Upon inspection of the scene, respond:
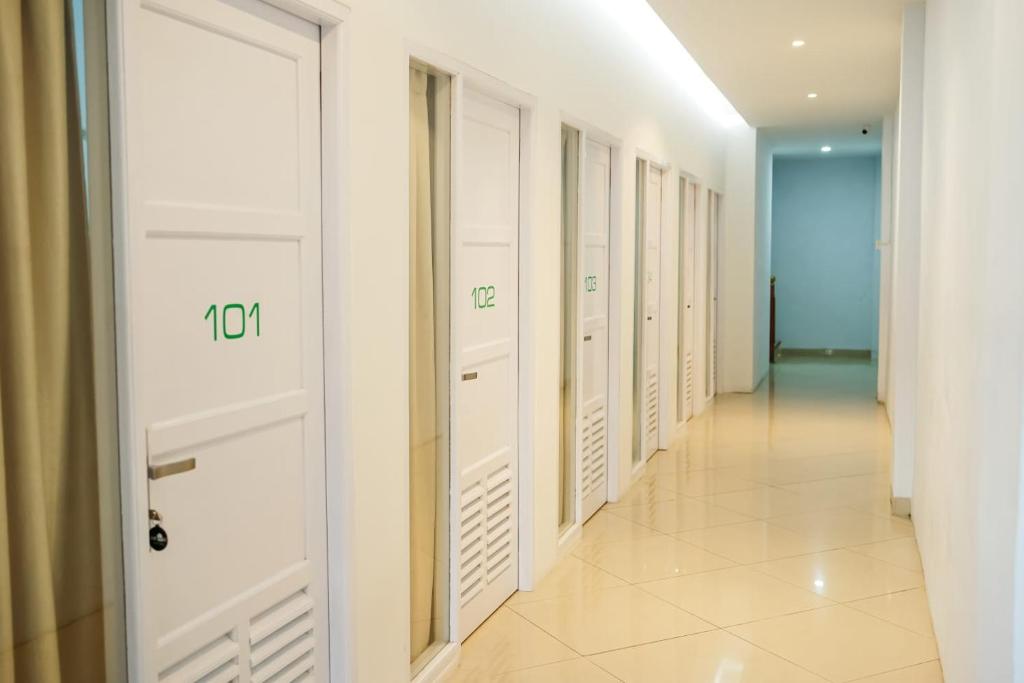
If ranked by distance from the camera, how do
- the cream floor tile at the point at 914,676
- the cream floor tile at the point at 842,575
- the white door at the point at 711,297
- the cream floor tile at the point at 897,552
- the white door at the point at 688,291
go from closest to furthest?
1. the cream floor tile at the point at 914,676
2. the cream floor tile at the point at 842,575
3. the cream floor tile at the point at 897,552
4. the white door at the point at 688,291
5. the white door at the point at 711,297

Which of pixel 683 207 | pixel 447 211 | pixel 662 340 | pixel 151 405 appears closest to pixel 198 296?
pixel 151 405

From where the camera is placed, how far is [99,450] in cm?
198

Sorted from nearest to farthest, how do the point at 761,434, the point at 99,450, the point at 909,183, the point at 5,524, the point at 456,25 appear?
the point at 5,524 < the point at 99,450 < the point at 456,25 < the point at 909,183 < the point at 761,434

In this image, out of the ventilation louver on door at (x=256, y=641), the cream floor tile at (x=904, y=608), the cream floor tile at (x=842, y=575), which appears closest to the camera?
the ventilation louver on door at (x=256, y=641)

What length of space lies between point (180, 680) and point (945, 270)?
3112 millimetres

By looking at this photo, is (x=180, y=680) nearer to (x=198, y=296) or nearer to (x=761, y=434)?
(x=198, y=296)

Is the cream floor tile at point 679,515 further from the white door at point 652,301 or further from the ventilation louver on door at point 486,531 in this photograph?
the ventilation louver on door at point 486,531

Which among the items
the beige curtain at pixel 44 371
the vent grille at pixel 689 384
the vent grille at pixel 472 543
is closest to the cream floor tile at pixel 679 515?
the vent grille at pixel 472 543

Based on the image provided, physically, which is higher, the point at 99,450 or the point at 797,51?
the point at 797,51

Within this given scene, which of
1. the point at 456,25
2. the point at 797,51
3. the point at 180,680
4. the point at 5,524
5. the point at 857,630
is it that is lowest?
the point at 857,630

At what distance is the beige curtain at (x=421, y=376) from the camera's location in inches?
129

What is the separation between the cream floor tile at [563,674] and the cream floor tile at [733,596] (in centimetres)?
73

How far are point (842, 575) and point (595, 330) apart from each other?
1951 millimetres

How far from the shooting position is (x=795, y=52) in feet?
22.9
